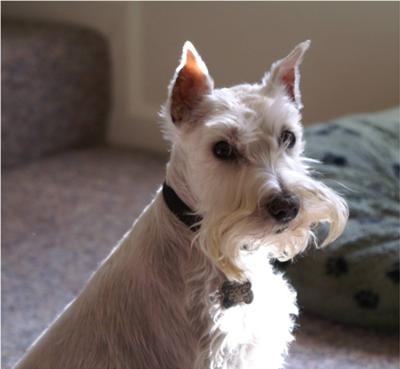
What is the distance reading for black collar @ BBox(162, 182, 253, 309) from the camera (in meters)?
1.26

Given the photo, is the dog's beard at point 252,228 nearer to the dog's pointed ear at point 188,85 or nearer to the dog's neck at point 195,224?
the dog's neck at point 195,224

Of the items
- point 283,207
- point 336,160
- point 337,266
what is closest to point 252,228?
point 283,207

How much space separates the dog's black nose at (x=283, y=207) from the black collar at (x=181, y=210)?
174 mm

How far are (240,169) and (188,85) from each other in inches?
7.2

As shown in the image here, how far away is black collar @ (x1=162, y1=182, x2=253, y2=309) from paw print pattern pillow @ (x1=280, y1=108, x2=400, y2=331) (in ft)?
1.63

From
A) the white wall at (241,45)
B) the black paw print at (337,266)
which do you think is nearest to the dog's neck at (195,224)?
the black paw print at (337,266)

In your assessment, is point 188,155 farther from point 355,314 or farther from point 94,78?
point 94,78

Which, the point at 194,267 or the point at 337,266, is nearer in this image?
the point at 194,267

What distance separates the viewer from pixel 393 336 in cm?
184

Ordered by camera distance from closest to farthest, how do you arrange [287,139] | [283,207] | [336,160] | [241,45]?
[283,207] < [287,139] < [336,160] < [241,45]

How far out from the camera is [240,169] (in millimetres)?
1208

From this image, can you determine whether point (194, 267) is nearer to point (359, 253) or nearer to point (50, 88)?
point (359, 253)

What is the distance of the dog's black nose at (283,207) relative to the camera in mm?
1135

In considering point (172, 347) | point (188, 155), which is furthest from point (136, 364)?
point (188, 155)
